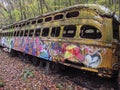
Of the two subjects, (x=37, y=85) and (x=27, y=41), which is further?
(x=27, y=41)

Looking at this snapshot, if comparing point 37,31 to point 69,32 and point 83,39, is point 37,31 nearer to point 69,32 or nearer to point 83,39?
point 69,32

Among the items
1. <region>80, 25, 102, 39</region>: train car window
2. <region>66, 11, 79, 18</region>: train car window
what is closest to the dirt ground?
<region>80, 25, 102, 39</region>: train car window

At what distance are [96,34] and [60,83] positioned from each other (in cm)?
272

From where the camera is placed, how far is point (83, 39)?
26.6 ft

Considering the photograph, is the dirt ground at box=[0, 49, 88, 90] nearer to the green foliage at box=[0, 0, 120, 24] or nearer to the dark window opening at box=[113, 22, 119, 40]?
the dark window opening at box=[113, 22, 119, 40]

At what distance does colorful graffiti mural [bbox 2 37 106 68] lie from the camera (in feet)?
25.0

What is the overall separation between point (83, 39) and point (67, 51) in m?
1.13

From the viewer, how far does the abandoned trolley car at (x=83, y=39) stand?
24.0ft

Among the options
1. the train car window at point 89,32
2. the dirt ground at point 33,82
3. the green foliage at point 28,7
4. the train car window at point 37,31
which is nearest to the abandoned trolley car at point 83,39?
the train car window at point 89,32

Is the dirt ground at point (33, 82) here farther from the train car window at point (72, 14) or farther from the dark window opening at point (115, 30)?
the train car window at point (72, 14)

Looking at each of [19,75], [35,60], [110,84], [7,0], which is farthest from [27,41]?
[7,0]

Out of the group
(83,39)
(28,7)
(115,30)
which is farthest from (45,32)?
(28,7)

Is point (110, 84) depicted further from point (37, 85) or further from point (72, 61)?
point (37, 85)

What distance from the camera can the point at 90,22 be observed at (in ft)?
26.2
